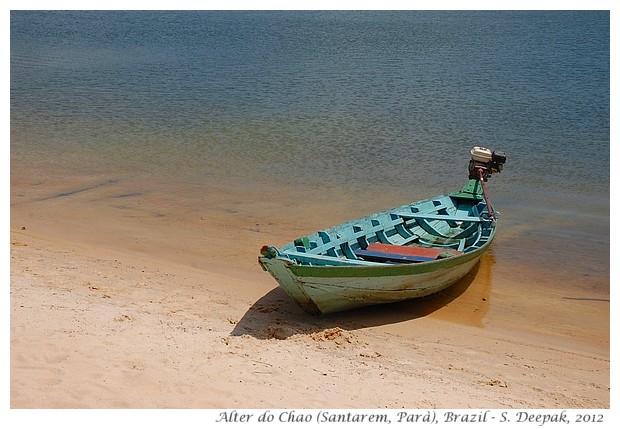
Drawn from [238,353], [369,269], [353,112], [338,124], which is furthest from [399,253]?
[353,112]

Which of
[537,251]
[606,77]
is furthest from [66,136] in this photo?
[606,77]

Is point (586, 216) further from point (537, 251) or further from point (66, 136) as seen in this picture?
point (66, 136)

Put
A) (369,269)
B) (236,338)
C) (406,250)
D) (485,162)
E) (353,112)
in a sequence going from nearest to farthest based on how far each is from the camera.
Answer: (236,338)
(369,269)
(406,250)
(485,162)
(353,112)

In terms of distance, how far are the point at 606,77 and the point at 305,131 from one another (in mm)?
11020

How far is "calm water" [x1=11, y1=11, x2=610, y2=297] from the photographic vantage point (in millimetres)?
14344

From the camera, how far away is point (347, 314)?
848cm

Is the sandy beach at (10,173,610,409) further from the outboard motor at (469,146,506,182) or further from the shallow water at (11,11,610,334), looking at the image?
the outboard motor at (469,146,506,182)

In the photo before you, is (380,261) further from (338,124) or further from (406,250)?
(338,124)

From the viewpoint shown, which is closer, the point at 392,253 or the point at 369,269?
the point at 369,269

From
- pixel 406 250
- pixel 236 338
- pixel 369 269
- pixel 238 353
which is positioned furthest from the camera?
pixel 406 250

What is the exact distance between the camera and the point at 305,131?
18.4m

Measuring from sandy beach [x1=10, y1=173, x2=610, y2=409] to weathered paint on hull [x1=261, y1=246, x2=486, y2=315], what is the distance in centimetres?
26

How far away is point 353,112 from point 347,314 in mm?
12203

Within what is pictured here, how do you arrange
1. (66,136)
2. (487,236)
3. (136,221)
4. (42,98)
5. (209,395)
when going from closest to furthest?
(209,395) → (487,236) → (136,221) → (66,136) → (42,98)
